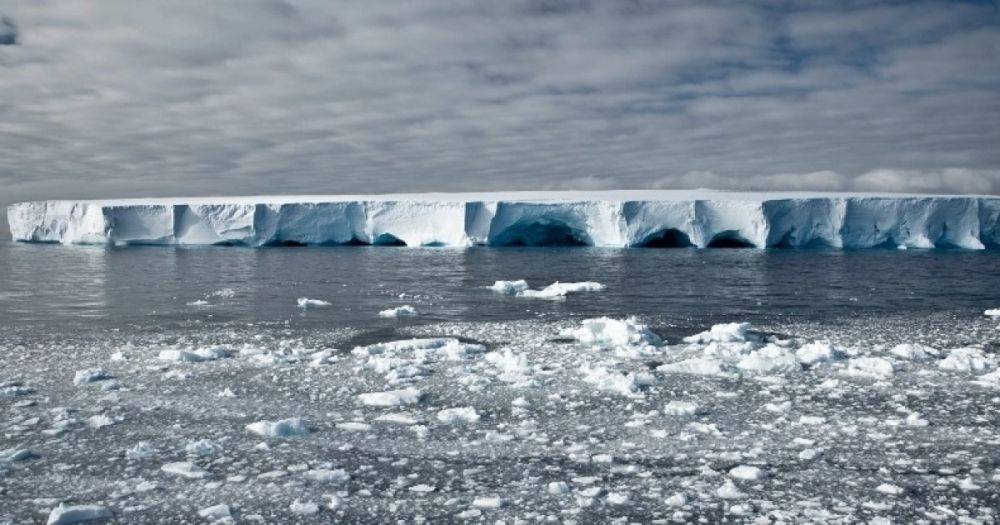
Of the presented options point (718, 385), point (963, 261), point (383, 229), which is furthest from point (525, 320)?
point (383, 229)

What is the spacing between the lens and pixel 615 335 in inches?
315

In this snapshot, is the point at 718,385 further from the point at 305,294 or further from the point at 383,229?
the point at 383,229

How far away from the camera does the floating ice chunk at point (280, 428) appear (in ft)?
15.2

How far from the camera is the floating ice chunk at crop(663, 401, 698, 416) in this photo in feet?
16.8

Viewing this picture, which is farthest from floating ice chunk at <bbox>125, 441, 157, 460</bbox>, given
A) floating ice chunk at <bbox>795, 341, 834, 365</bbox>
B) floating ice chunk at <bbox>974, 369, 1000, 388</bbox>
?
floating ice chunk at <bbox>974, 369, 1000, 388</bbox>

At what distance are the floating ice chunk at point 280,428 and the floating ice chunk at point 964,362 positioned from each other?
5.48m

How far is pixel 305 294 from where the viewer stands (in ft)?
43.8

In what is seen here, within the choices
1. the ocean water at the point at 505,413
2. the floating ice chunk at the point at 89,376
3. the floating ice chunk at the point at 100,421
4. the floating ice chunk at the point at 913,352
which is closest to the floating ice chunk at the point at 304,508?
the ocean water at the point at 505,413

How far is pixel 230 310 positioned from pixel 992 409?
31.5 feet

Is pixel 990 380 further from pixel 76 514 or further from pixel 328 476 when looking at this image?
pixel 76 514

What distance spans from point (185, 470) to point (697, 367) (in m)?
4.28

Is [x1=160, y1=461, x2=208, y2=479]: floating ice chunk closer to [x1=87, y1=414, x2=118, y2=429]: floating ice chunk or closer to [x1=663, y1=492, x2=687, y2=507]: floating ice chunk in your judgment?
[x1=87, y1=414, x2=118, y2=429]: floating ice chunk

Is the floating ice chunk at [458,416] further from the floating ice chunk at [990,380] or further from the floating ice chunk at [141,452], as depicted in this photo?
the floating ice chunk at [990,380]

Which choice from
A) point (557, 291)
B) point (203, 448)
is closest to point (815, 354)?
point (203, 448)
